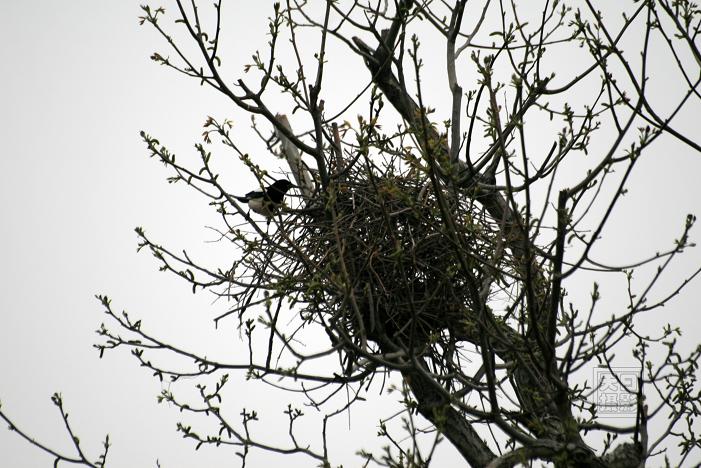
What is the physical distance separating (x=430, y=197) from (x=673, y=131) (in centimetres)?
145

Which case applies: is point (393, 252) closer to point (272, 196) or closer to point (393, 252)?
point (393, 252)

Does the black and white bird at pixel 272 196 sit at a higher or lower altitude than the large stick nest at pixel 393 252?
higher

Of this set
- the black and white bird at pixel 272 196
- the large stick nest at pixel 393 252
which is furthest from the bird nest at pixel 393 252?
the black and white bird at pixel 272 196

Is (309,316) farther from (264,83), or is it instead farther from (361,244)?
(264,83)

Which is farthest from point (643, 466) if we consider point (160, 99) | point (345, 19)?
point (160, 99)

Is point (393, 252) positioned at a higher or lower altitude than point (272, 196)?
lower

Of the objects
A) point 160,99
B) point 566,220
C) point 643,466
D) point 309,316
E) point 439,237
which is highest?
point 160,99

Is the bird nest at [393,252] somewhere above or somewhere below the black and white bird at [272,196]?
below

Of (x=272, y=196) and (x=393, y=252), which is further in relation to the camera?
(x=272, y=196)

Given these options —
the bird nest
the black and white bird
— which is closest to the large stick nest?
the bird nest

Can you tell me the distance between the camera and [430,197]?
12.0 feet

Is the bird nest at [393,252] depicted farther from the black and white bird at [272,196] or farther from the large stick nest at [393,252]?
the black and white bird at [272,196]

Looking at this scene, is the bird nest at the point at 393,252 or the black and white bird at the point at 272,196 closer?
the bird nest at the point at 393,252

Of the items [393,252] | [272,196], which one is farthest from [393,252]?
[272,196]
